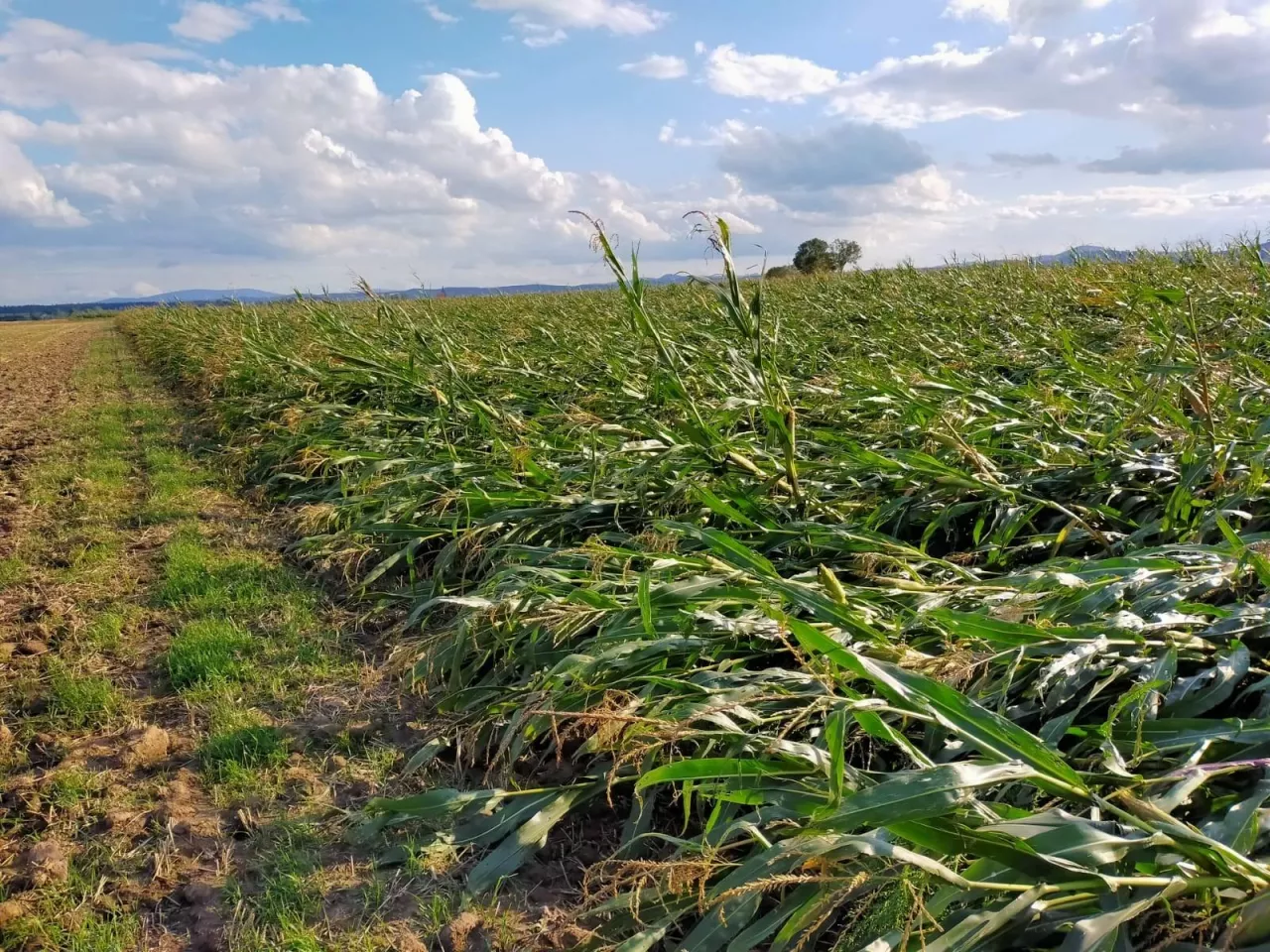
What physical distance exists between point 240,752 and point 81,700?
720 millimetres

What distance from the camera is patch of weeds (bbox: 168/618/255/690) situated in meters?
2.83

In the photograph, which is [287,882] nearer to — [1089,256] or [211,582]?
[211,582]

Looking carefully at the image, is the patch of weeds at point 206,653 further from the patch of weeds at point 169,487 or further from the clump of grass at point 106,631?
the patch of weeds at point 169,487

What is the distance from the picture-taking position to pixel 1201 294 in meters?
5.43

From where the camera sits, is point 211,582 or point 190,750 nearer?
point 190,750

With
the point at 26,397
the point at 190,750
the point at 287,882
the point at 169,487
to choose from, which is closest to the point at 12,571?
the point at 169,487

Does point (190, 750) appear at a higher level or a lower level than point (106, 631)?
lower

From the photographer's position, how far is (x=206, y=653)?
2961 millimetres

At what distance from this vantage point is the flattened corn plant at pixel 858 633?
122 centimetres

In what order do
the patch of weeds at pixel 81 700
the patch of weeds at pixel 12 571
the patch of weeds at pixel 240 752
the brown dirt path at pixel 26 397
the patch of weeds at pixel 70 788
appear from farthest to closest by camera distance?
the brown dirt path at pixel 26 397 < the patch of weeds at pixel 12 571 < the patch of weeds at pixel 81 700 < the patch of weeds at pixel 240 752 < the patch of weeds at pixel 70 788

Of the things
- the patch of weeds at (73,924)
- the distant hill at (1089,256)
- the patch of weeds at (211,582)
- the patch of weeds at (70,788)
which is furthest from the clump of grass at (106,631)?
the distant hill at (1089,256)

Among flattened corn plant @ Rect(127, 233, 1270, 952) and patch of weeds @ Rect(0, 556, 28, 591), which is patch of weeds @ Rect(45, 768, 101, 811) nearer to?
flattened corn plant @ Rect(127, 233, 1270, 952)

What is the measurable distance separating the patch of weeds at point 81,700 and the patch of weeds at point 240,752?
47cm

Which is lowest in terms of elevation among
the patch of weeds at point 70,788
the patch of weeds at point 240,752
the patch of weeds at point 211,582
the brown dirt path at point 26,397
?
the patch of weeds at point 70,788
